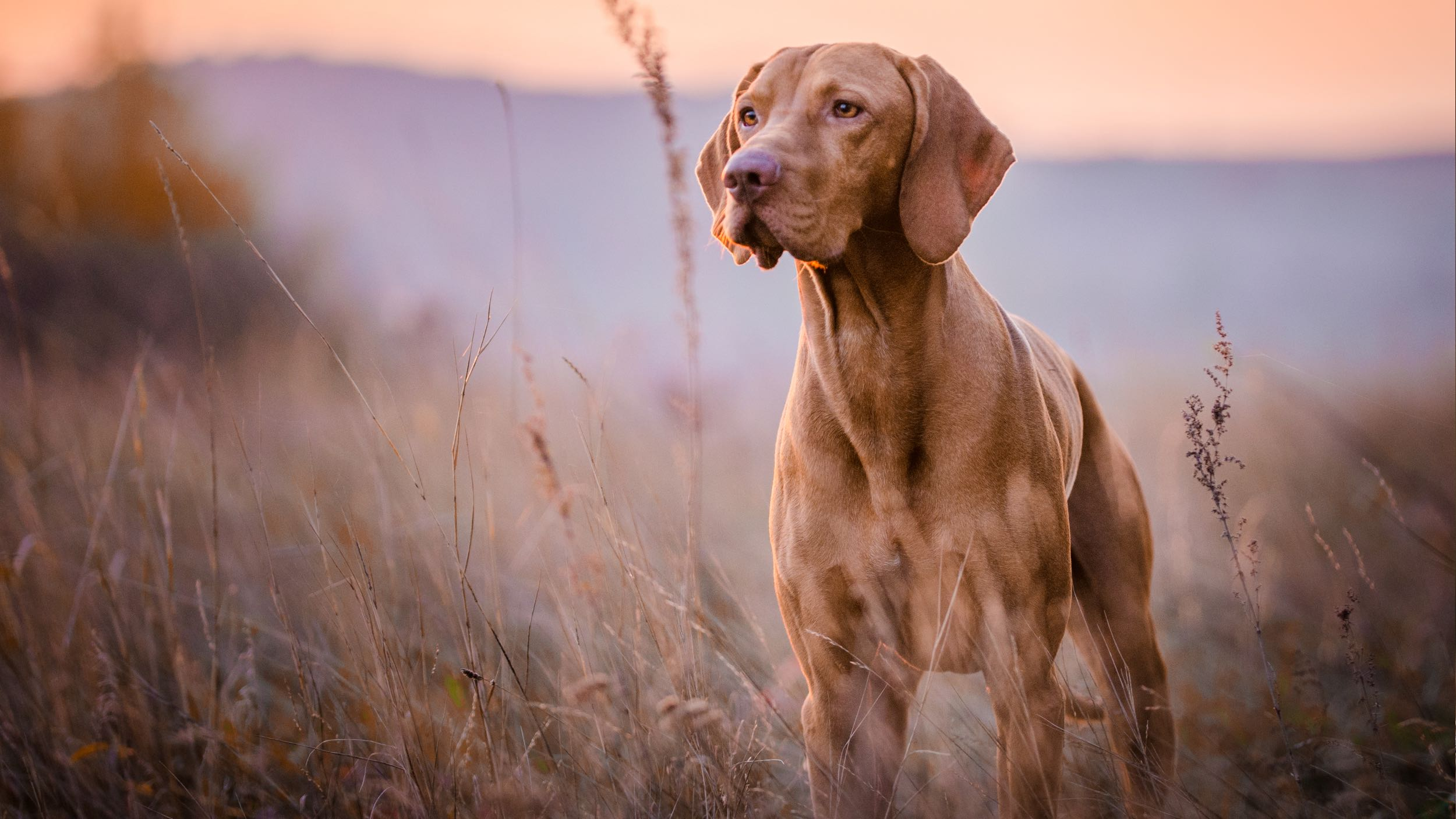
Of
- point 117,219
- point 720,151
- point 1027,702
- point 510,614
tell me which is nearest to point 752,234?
point 720,151

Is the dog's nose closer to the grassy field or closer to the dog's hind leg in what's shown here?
the grassy field

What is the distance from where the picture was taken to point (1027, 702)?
2.48m

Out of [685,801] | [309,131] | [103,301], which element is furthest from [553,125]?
[685,801]

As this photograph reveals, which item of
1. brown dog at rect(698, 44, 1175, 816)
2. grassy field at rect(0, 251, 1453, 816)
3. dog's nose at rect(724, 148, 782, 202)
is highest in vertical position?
dog's nose at rect(724, 148, 782, 202)

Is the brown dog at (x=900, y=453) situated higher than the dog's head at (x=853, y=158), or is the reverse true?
the dog's head at (x=853, y=158)

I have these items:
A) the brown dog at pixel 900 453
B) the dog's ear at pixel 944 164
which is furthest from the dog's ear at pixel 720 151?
the dog's ear at pixel 944 164

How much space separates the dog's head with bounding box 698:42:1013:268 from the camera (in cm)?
237

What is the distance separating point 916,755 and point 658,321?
4538 mm

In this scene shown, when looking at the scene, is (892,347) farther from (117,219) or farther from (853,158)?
(117,219)

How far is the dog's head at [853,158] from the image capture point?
2365 millimetres

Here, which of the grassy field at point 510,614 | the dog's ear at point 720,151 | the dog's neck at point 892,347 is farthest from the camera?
the dog's ear at point 720,151

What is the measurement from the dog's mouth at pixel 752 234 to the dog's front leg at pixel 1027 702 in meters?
1.15

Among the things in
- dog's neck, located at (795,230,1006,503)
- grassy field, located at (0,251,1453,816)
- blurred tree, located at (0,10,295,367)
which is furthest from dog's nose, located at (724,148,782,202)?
blurred tree, located at (0,10,295,367)

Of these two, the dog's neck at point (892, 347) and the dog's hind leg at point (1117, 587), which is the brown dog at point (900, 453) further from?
the dog's hind leg at point (1117, 587)
